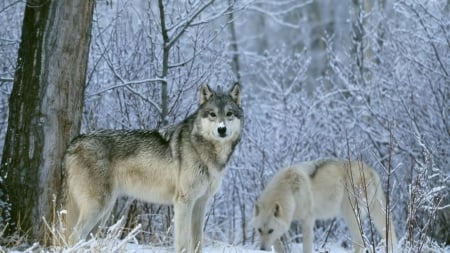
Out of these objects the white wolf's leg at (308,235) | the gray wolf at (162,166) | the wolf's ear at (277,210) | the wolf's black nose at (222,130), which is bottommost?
the white wolf's leg at (308,235)

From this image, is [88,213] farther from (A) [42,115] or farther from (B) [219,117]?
(B) [219,117]

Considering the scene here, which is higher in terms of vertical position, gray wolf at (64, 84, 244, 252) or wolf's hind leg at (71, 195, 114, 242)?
gray wolf at (64, 84, 244, 252)

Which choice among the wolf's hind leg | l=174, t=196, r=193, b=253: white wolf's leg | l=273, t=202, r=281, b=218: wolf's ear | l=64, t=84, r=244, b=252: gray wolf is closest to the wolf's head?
l=64, t=84, r=244, b=252: gray wolf

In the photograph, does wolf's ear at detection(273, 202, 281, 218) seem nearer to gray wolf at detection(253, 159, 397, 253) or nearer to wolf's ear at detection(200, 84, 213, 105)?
gray wolf at detection(253, 159, 397, 253)

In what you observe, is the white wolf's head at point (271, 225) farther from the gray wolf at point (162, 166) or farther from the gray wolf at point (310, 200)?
the gray wolf at point (162, 166)

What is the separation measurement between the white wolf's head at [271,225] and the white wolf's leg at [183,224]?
241 cm

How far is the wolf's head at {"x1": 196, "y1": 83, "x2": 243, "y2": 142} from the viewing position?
6594 mm

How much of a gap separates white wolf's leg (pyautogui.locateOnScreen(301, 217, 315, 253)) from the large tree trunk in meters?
3.26

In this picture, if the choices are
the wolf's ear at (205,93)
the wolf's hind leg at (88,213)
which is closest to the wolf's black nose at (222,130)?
the wolf's ear at (205,93)

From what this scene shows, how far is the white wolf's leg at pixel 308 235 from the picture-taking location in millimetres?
8881

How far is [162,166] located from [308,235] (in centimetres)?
285

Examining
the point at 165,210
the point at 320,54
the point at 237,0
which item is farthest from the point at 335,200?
the point at 320,54

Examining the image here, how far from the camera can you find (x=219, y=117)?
6637mm

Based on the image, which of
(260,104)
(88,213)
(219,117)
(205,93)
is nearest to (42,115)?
(88,213)
